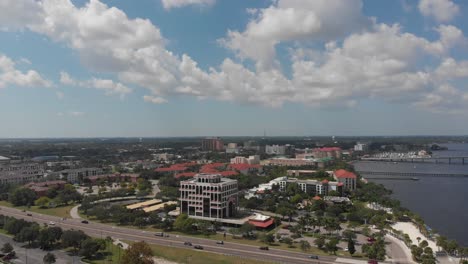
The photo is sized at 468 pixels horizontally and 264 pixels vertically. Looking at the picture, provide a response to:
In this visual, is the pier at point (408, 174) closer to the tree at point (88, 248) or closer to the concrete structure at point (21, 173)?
the tree at point (88, 248)

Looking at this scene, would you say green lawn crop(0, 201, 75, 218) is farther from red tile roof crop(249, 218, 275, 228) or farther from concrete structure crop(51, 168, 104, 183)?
concrete structure crop(51, 168, 104, 183)

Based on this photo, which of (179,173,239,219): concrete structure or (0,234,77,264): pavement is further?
(179,173,239,219): concrete structure

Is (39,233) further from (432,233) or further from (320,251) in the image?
(432,233)

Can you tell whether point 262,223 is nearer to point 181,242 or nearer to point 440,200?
point 181,242

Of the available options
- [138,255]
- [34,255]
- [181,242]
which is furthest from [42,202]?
[138,255]

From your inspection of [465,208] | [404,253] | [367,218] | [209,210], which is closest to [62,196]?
[209,210]

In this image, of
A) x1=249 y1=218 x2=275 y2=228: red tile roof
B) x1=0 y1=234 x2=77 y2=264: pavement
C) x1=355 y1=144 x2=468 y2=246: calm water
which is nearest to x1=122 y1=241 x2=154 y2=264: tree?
x1=0 y1=234 x2=77 y2=264: pavement

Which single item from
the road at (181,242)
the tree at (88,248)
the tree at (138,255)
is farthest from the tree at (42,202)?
the tree at (138,255)
